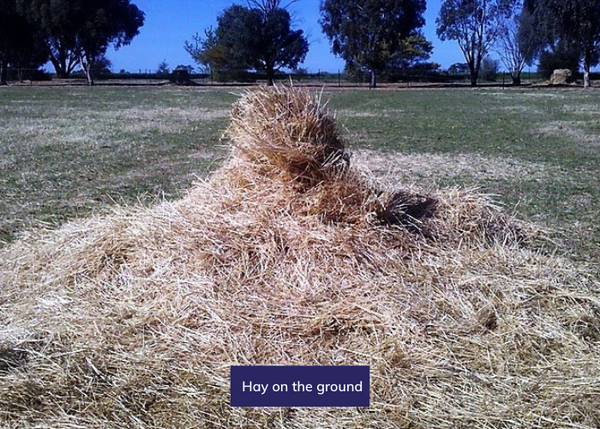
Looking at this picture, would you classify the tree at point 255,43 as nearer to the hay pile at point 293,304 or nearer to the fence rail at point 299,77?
the fence rail at point 299,77

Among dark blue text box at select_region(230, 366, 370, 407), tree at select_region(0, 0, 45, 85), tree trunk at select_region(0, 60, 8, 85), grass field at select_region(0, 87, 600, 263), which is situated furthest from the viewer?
tree at select_region(0, 0, 45, 85)

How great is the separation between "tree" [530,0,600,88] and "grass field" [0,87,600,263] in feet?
76.0

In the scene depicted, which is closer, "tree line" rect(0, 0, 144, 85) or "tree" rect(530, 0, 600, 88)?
"tree" rect(530, 0, 600, 88)

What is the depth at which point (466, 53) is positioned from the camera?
5022 cm

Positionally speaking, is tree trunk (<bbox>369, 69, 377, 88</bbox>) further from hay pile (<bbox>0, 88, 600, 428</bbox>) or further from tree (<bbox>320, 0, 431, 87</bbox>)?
hay pile (<bbox>0, 88, 600, 428</bbox>)

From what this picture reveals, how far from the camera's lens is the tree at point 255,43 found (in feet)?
133

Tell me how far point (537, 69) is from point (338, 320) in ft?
180

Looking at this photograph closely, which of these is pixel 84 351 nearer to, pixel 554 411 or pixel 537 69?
pixel 554 411

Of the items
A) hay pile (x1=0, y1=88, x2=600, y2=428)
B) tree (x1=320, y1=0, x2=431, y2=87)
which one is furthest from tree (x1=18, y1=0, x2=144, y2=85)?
hay pile (x1=0, y1=88, x2=600, y2=428)

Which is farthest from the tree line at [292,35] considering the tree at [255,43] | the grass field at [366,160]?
the grass field at [366,160]

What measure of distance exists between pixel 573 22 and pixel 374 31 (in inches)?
593

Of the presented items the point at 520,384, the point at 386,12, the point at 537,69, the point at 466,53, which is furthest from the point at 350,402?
the point at 537,69

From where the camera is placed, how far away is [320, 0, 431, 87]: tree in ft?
152

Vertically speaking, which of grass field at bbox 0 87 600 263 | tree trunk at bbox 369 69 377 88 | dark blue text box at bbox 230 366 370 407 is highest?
tree trunk at bbox 369 69 377 88
